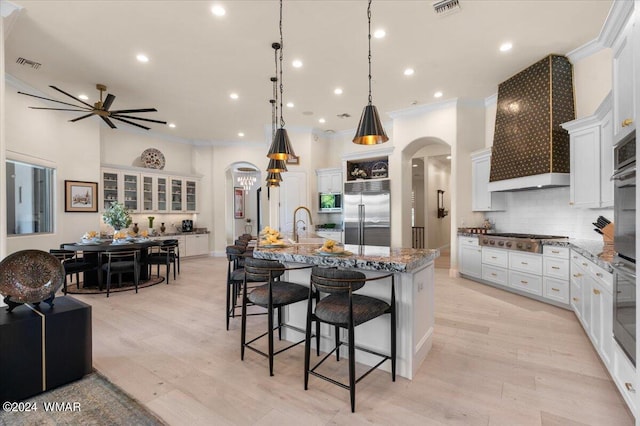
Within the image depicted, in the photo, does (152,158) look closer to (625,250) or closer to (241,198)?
(241,198)

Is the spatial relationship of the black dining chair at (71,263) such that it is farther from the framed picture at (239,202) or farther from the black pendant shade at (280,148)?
the framed picture at (239,202)

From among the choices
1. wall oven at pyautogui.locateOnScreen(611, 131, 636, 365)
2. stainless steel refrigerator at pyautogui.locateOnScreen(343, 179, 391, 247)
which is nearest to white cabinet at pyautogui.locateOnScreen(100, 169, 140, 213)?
stainless steel refrigerator at pyautogui.locateOnScreen(343, 179, 391, 247)

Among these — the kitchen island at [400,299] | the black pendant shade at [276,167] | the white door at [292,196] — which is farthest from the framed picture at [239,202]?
the kitchen island at [400,299]

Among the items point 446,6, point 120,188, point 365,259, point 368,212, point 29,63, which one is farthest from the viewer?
point 120,188

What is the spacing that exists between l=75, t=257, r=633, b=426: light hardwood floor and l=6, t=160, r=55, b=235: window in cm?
290

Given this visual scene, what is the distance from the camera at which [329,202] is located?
25.2 feet

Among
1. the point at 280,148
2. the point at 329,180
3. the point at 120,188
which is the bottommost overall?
the point at 120,188

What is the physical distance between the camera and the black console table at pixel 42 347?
2.05 m

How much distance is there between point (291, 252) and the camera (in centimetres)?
283

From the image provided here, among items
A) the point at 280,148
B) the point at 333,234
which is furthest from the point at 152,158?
the point at 280,148

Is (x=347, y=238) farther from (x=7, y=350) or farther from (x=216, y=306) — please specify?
(x=7, y=350)

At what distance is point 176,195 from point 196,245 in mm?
1507

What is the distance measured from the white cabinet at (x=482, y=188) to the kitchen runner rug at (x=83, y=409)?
5.65 metres

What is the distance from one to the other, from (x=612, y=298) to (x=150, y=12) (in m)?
5.00
